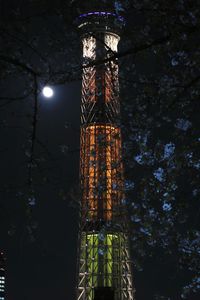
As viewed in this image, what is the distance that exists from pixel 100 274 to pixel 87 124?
14217 mm

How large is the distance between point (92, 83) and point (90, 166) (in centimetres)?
794

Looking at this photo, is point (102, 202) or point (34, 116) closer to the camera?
point (34, 116)

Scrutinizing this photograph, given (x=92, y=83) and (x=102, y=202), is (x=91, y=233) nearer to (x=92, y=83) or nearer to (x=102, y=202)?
(x=102, y=202)

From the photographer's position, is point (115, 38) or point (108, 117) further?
point (115, 38)

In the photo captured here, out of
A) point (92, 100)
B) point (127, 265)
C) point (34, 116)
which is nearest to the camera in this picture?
point (34, 116)

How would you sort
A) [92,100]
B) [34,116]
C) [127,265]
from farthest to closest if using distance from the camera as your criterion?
[92,100] < [127,265] < [34,116]

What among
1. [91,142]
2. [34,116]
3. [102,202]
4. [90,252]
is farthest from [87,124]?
[34,116]

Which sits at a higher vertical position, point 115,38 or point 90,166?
point 115,38

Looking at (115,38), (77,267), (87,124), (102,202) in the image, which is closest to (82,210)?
(102,202)

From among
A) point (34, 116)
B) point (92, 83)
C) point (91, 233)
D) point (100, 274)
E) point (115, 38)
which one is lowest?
point (34, 116)

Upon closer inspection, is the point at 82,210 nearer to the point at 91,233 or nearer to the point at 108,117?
the point at 91,233

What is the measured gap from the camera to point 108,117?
49.7m

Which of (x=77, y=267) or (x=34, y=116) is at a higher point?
(x=77, y=267)

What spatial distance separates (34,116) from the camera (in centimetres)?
830
